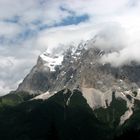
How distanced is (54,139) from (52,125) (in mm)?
3911

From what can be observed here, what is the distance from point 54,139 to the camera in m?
104

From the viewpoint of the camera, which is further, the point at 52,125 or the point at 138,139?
the point at 138,139

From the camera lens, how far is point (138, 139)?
133500 mm

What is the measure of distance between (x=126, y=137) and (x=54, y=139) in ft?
120

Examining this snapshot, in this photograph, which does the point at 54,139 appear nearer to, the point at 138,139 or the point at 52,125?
the point at 52,125

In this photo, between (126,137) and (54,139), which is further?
(126,137)

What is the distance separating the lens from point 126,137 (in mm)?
135875

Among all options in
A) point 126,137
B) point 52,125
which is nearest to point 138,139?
point 126,137

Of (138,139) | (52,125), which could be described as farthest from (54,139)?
(138,139)

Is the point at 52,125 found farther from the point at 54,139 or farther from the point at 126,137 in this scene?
the point at 126,137

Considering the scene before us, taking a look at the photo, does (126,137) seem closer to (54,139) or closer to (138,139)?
(138,139)

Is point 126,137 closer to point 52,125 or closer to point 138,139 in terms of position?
point 138,139

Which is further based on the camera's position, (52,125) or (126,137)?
(126,137)
